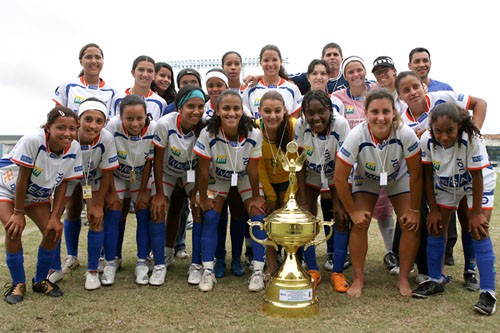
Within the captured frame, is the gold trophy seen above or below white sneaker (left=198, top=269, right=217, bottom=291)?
above

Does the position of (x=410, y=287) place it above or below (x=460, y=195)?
below

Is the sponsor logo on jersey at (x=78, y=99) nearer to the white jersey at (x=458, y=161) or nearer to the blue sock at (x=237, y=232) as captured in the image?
the blue sock at (x=237, y=232)

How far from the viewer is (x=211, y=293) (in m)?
3.59

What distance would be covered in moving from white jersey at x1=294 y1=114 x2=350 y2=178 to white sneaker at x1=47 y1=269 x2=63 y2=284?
2.45 m

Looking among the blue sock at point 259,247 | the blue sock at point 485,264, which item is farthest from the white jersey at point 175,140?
the blue sock at point 485,264

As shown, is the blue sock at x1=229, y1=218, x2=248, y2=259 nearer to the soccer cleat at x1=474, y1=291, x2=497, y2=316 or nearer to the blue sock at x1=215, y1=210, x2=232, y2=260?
the blue sock at x1=215, y1=210, x2=232, y2=260

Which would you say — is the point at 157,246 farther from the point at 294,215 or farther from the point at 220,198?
the point at 294,215

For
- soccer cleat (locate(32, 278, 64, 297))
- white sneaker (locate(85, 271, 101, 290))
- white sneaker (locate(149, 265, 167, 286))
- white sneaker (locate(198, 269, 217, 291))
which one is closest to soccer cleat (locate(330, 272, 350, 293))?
white sneaker (locate(198, 269, 217, 291))

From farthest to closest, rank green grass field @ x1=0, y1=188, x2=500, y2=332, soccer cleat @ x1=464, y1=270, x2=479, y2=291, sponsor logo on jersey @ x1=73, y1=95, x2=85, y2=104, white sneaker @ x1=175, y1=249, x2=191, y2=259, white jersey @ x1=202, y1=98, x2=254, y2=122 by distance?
white sneaker @ x1=175, y1=249, x2=191, y2=259 → sponsor logo on jersey @ x1=73, y1=95, x2=85, y2=104 → white jersey @ x1=202, y1=98, x2=254, y2=122 → soccer cleat @ x1=464, y1=270, x2=479, y2=291 → green grass field @ x1=0, y1=188, x2=500, y2=332

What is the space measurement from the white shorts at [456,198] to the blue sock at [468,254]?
1.74 feet

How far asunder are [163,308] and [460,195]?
243 cm

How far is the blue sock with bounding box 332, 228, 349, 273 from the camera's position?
12.5ft

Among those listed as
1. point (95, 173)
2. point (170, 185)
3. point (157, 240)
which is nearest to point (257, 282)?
point (157, 240)

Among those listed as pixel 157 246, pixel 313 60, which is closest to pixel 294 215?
pixel 157 246
